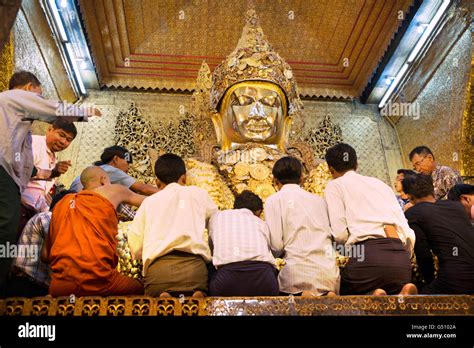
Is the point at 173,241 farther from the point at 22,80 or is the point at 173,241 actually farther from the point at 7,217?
the point at 22,80

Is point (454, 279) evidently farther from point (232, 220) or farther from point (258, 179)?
point (258, 179)

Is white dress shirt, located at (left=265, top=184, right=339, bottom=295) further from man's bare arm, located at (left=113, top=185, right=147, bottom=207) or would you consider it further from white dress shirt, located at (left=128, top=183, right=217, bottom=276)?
man's bare arm, located at (left=113, top=185, right=147, bottom=207)

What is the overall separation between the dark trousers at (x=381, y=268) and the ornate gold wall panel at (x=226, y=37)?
396cm

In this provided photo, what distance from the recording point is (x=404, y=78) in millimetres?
6895

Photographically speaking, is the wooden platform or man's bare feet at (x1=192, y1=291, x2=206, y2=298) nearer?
the wooden platform

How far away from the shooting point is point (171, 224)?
279 centimetres

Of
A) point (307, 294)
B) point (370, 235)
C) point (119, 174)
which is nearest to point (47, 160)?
point (119, 174)

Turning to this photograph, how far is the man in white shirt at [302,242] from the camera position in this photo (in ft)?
9.01

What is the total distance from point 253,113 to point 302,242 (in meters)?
2.29

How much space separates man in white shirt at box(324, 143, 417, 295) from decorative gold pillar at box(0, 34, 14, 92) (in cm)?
283

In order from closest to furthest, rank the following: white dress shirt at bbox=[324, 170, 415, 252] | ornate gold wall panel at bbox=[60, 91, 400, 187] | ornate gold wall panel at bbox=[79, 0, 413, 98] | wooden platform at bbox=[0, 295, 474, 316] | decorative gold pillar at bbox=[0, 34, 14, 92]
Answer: wooden platform at bbox=[0, 295, 474, 316]
white dress shirt at bbox=[324, 170, 415, 252]
decorative gold pillar at bbox=[0, 34, 14, 92]
ornate gold wall panel at bbox=[79, 0, 413, 98]
ornate gold wall panel at bbox=[60, 91, 400, 187]

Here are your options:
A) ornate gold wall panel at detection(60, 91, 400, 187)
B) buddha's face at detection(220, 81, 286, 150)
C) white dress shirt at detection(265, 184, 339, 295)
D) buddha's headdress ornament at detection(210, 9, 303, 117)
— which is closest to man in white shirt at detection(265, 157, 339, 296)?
white dress shirt at detection(265, 184, 339, 295)

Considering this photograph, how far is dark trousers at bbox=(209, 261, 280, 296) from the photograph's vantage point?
2668 mm
